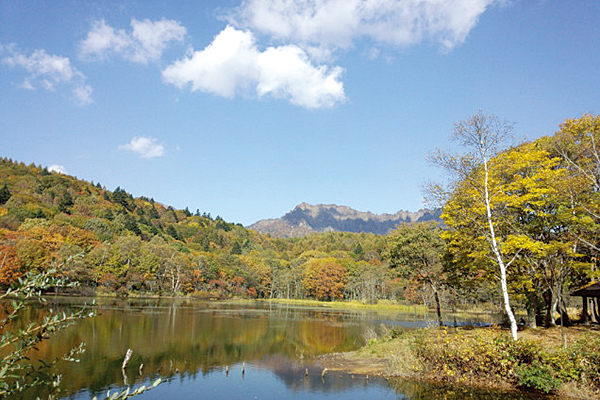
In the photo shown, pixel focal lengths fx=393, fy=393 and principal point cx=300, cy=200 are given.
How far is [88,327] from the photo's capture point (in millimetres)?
34281

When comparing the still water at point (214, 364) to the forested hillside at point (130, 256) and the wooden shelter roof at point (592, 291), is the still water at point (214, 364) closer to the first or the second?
the wooden shelter roof at point (592, 291)

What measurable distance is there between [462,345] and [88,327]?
30724 mm

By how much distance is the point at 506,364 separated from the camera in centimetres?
1767

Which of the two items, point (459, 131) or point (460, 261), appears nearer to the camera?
point (459, 131)

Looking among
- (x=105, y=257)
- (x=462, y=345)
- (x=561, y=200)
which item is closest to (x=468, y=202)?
(x=561, y=200)

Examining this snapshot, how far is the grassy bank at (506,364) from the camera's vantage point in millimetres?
15711

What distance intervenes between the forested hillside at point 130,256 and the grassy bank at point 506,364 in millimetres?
33638

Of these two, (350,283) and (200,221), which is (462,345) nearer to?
(350,283)

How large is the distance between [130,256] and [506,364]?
79123mm

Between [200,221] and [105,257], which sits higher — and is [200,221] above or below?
above

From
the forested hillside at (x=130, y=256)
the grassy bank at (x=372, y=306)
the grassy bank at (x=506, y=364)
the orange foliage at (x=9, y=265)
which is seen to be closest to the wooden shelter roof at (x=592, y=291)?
the grassy bank at (x=506, y=364)

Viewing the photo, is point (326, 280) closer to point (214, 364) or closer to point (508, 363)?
point (214, 364)

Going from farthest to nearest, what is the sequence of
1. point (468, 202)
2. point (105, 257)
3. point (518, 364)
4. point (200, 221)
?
1. point (200, 221)
2. point (105, 257)
3. point (468, 202)
4. point (518, 364)

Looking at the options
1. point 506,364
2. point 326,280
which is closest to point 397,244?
point 506,364
